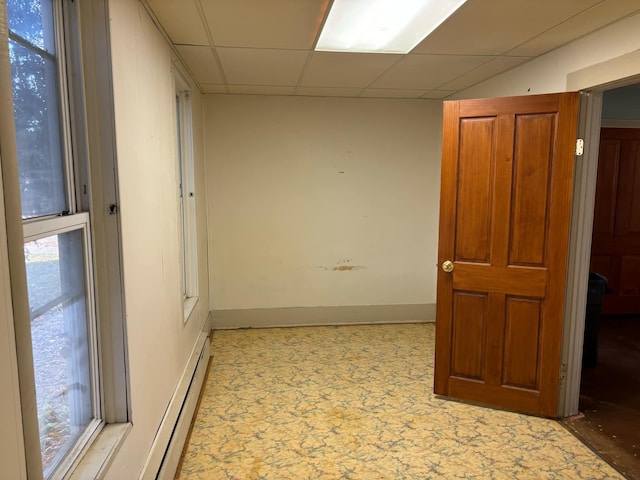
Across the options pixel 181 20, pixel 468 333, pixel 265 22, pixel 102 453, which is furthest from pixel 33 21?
pixel 468 333

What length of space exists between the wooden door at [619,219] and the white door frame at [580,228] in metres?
2.59

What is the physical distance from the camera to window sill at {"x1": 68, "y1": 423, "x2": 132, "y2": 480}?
1330 mm

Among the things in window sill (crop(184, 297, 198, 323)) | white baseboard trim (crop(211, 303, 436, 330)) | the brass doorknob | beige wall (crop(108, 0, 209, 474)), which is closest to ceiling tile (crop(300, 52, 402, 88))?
beige wall (crop(108, 0, 209, 474))

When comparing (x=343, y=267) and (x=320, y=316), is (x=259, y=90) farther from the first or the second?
(x=320, y=316)

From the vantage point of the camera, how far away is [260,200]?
14.6 ft

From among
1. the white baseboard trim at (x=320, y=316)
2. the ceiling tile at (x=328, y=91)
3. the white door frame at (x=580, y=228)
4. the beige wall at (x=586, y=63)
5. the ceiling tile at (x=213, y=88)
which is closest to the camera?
the beige wall at (x=586, y=63)

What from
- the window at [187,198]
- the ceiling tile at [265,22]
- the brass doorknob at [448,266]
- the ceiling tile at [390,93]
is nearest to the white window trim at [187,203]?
the window at [187,198]

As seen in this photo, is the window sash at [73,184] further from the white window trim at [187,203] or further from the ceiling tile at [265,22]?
the white window trim at [187,203]

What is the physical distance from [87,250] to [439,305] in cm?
233

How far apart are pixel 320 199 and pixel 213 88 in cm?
152

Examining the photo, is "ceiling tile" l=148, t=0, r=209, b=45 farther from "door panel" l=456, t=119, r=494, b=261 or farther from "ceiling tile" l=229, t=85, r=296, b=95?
"door panel" l=456, t=119, r=494, b=261

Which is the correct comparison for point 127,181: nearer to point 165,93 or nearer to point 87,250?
point 87,250

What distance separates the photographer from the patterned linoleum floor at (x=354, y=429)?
2.28m

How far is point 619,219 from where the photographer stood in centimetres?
486
